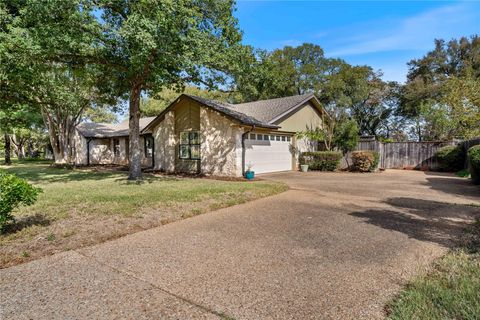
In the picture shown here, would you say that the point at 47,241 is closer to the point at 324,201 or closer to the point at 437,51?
the point at 324,201

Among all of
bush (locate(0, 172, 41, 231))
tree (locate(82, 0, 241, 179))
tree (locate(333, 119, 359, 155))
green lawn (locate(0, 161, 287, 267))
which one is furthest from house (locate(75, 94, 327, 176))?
bush (locate(0, 172, 41, 231))

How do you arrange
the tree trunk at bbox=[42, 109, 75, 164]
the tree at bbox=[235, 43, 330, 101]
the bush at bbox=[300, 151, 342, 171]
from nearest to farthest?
the bush at bbox=[300, 151, 342, 171]
the tree trunk at bbox=[42, 109, 75, 164]
the tree at bbox=[235, 43, 330, 101]

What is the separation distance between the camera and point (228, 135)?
13.7 m

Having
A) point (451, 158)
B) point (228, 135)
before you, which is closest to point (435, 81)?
point (451, 158)

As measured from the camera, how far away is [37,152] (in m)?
43.4

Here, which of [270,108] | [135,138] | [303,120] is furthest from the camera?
[303,120]

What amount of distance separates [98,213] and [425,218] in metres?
7.78

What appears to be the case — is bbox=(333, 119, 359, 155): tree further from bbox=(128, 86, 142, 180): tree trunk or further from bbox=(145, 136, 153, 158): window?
bbox=(145, 136, 153, 158): window

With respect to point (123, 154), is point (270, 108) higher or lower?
higher

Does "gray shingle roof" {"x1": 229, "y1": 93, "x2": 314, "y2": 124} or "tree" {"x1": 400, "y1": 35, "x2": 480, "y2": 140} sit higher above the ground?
"tree" {"x1": 400, "y1": 35, "x2": 480, "y2": 140}

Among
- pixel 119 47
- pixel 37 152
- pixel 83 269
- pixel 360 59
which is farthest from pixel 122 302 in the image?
pixel 37 152

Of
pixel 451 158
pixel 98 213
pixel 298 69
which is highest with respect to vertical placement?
pixel 298 69

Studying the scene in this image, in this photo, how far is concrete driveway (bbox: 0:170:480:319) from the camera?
273 centimetres

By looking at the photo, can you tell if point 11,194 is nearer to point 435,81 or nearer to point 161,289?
point 161,289
